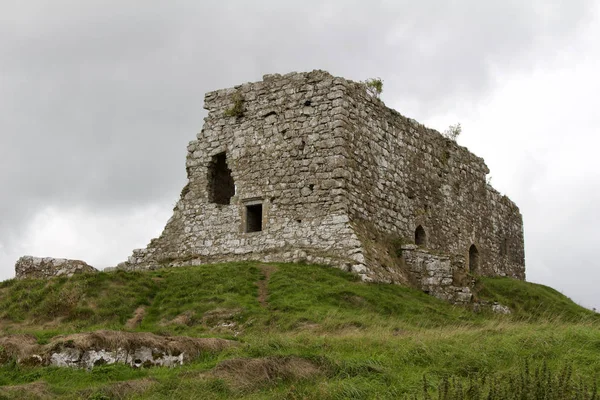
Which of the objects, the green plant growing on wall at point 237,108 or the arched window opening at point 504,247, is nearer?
the green plant growing on wall at point 237,108

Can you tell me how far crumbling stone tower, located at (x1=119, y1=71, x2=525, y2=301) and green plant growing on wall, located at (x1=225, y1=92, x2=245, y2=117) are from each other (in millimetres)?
39

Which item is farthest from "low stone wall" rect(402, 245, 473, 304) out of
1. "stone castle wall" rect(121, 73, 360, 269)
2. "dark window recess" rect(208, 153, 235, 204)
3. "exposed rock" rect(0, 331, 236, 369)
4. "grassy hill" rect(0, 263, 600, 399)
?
"exposed rock" rect(0, 331, 236, 369)

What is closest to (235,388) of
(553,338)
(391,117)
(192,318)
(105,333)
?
(105,333)

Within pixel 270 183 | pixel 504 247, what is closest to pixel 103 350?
pixel 270 183

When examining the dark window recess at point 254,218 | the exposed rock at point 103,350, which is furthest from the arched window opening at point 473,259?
→ the exposed rock at point 103,350

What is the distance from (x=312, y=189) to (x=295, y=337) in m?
9.76

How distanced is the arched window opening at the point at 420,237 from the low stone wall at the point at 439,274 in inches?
105

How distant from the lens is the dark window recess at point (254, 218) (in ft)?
81.2

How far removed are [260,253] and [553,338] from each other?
11636 millimetres

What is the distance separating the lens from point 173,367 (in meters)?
12.6

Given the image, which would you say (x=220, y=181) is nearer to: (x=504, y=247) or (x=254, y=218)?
(x=254, y=218)

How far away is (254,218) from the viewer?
2502 cm

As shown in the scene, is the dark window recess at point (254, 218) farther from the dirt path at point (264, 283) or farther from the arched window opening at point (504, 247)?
the arched window opening at point (504, 247)

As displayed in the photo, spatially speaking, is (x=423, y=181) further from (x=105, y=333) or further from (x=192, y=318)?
(x=105, y=333)
